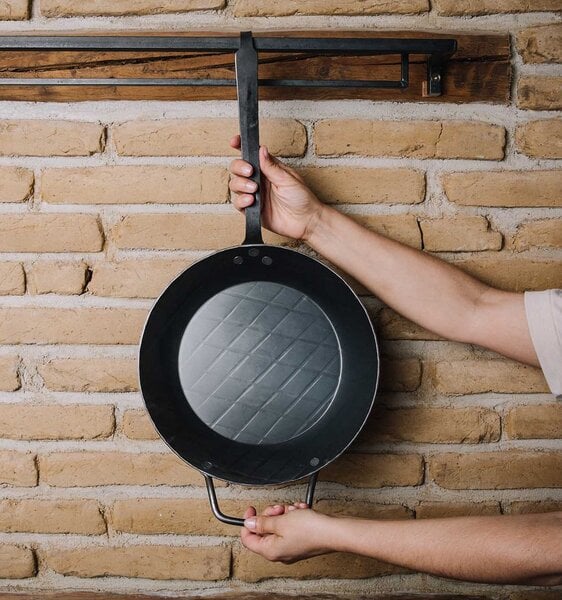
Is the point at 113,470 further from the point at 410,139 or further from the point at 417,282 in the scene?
the point at 410,139

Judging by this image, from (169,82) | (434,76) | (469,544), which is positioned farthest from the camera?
→ (434,76)

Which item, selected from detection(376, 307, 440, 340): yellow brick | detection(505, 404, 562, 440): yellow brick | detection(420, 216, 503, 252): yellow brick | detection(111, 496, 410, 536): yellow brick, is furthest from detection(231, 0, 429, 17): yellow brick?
detection(111, 496, 410, 536): yellow brick

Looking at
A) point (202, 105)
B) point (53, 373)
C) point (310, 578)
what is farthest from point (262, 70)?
point (310, 578)

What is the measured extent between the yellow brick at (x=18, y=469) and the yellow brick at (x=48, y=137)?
1.71ft

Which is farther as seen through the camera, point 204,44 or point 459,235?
point 459,235

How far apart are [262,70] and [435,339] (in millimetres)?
544

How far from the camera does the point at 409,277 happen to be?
3.45 feet

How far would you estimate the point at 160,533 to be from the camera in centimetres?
116

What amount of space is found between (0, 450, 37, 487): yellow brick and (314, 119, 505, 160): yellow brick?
738 mm

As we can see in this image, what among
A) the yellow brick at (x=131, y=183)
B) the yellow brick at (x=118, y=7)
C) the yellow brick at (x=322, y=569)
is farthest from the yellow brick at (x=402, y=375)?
the yellow brick at (x=118, y=7)

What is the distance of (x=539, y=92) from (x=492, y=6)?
0.16 meters

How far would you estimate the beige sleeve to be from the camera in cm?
101

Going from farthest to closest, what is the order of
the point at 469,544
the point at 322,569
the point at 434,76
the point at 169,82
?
the point at 322,569, the point at 434,76, the point at 169,82, the point at 469,544

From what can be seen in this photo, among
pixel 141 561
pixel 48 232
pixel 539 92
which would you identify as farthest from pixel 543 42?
pixel 141 561
